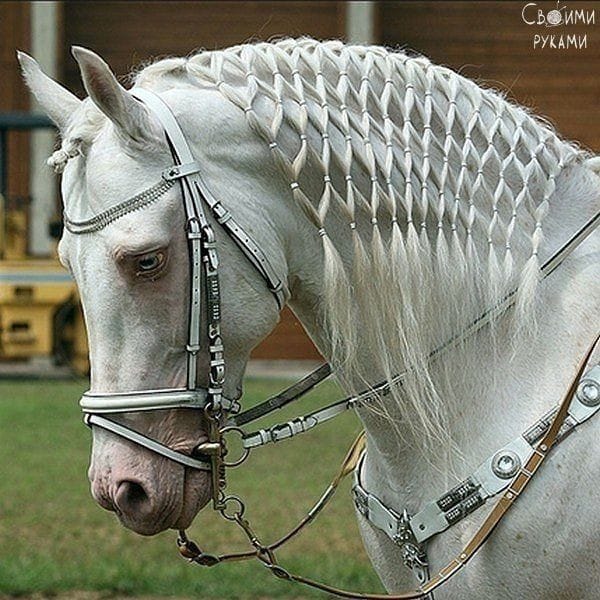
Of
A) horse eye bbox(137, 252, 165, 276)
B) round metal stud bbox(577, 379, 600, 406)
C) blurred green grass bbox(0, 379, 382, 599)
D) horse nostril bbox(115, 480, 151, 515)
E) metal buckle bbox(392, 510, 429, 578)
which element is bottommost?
blurred green grass bbox(0, 379, 382, 599)

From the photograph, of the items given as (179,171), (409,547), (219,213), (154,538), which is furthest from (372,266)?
(154,538)

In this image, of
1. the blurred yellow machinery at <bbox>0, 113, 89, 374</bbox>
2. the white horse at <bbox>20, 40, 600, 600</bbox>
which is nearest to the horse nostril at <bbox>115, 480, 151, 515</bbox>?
the white horse at <bbox>20, 40, 600, 600</bbox>

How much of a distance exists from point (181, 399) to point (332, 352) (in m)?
0.38

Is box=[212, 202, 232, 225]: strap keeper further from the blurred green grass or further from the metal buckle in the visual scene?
the blurred green grass

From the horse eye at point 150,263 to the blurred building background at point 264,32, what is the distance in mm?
14564

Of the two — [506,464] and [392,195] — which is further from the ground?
[392,195]

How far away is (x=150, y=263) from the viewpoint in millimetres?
2625

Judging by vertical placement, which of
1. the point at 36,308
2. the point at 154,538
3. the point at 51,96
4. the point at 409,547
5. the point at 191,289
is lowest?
the point at 36,308

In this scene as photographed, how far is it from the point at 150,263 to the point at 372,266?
486 millimetres

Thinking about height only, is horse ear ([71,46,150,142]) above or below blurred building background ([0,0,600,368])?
above

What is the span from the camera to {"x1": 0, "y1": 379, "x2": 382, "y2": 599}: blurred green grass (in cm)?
632

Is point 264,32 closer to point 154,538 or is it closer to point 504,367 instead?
point 154,538

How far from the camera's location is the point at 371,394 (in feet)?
9.37

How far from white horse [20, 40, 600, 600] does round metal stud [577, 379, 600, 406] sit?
0.04 metres
